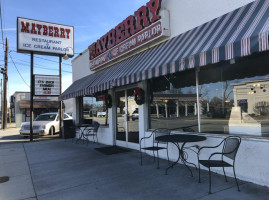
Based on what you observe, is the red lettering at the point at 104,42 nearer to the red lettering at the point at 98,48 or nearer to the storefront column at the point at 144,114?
the red lettering at the point at 98,48

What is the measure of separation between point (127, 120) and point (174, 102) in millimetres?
2467

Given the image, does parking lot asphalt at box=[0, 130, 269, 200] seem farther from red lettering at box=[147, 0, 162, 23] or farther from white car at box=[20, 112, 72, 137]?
white car at box=[20, 112, 72, 137]

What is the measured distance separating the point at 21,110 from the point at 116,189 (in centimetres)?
3148

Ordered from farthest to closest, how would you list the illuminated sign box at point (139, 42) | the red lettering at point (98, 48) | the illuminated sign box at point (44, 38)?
the illuminated sign box at point (44, 38), the red lettering at point (98, 48), the illuminated sign box at point (139, 42)

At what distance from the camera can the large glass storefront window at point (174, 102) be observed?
595 centimetres

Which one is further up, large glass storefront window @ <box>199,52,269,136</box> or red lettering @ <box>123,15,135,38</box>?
red lettering @ <box>123,15,135,38</box>

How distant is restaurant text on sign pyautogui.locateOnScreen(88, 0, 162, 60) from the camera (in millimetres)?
6488

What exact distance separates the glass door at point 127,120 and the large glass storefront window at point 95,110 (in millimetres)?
1270

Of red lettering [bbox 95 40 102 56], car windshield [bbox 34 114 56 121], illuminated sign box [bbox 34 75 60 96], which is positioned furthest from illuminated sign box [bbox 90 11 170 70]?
car windshield [bbox 34 114 56 121]

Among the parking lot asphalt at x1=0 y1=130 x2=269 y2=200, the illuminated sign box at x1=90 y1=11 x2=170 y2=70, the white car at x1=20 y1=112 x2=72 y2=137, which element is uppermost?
the illuminated sign box at x1=90 y1=11 x2=170 y2=70

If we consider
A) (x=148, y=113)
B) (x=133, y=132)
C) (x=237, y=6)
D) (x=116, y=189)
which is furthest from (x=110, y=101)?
(x=237, y=6)

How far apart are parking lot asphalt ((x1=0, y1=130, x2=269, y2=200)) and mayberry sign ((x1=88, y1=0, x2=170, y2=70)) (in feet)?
11.9

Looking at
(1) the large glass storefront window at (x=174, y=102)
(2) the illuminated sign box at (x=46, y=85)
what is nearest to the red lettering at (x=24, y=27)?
(2) the illuminated sign box at (x=46, y=85)

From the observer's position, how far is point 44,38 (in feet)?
43.5
